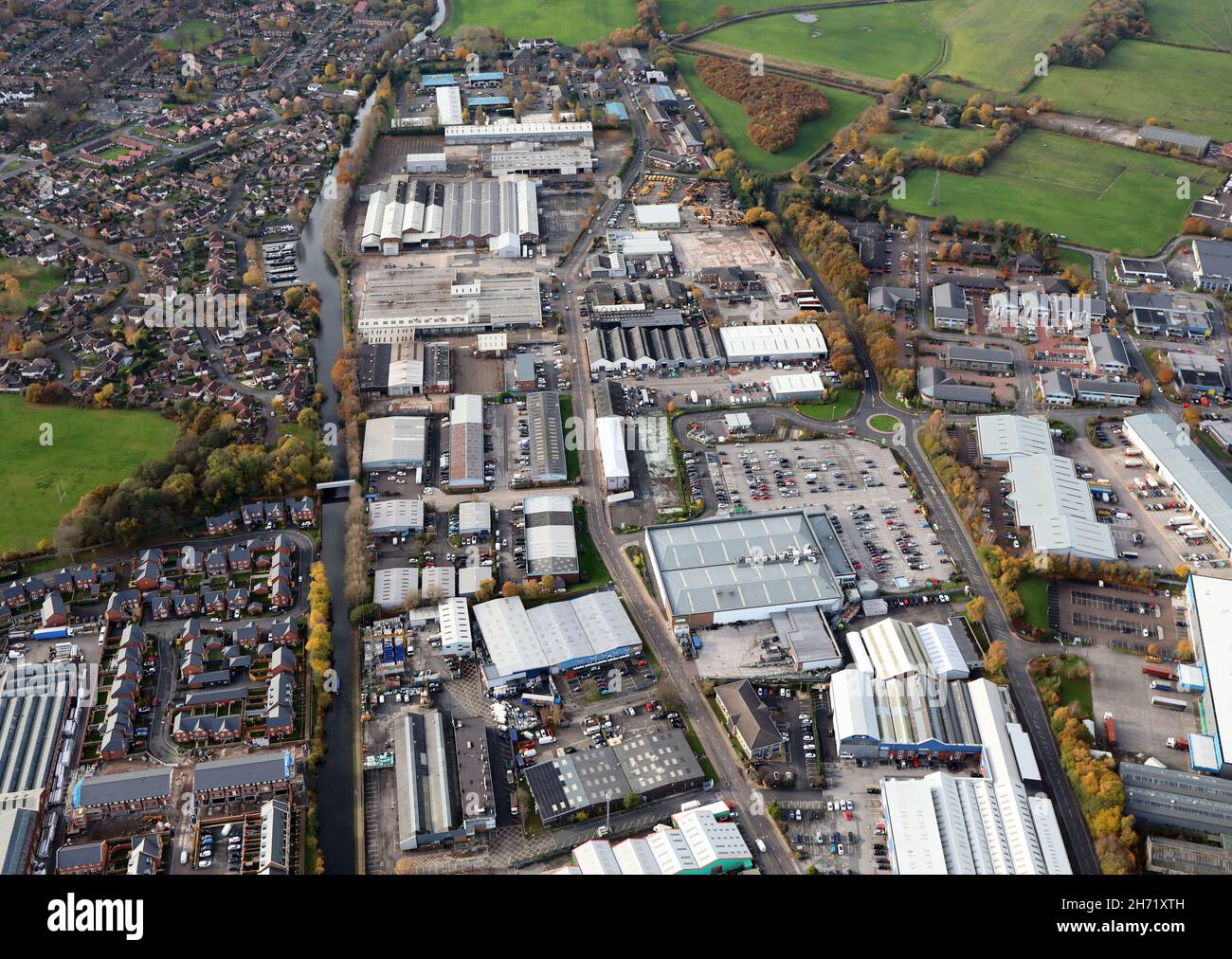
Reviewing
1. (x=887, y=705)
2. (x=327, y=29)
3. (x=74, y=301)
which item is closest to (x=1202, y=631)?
(x=887, y=705)

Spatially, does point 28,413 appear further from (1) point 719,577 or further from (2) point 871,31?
(2) point 871,31

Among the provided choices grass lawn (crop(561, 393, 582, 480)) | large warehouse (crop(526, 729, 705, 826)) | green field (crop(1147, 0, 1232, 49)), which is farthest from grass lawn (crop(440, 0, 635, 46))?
large warehouse (crop(526, 729, 705, 826))

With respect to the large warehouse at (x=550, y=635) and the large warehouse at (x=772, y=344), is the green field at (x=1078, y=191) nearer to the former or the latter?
the large warehouse at (x=772, y=344)

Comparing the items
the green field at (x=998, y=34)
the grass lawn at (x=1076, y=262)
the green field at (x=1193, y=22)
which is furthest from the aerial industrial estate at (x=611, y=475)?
the green field at (x=1193, y=22)

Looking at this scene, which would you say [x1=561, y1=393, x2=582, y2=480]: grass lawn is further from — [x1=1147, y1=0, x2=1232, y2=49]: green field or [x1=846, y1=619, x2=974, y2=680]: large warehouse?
[x1=1147, y1=0, x2=1232, y2=49]: green field

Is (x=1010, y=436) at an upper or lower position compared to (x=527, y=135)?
lower

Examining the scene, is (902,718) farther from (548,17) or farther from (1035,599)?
(548,17)

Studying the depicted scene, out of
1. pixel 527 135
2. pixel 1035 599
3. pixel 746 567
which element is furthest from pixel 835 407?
pixel 527 135
